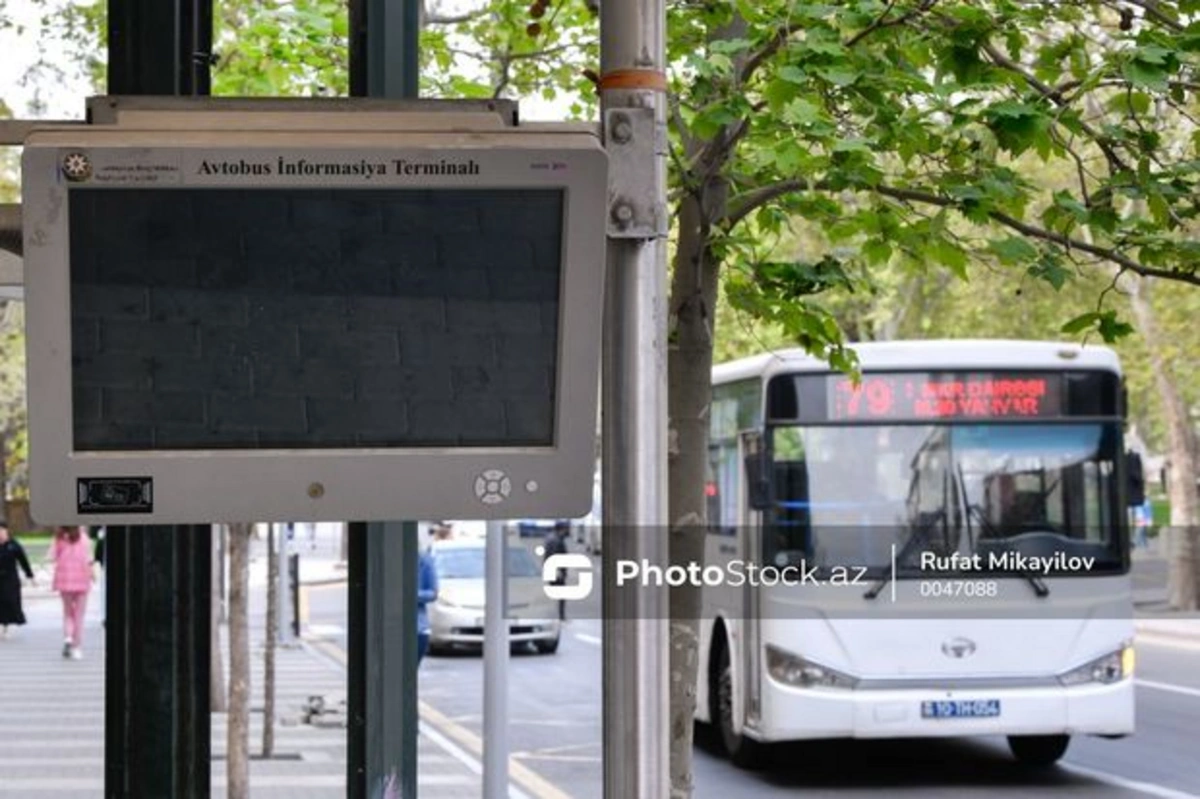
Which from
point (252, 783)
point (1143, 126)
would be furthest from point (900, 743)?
point (1143, 126)

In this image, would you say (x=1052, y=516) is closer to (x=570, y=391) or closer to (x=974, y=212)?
(x=974, y=212)

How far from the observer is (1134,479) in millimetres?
14789

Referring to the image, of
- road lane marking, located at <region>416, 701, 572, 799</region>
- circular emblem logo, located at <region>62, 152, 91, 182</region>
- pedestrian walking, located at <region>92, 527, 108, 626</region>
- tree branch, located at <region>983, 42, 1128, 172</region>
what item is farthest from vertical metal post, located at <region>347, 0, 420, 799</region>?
road lane marking, located at <region>416, 701, 572, 799</region>

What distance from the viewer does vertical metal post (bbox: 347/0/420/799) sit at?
4922mm

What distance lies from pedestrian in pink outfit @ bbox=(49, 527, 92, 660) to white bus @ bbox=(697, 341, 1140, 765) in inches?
529

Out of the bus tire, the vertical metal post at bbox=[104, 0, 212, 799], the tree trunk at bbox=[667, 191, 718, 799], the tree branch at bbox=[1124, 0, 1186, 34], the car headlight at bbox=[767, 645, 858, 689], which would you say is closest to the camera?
the vertical metal post at bbox=[104, 0, 212, 799]

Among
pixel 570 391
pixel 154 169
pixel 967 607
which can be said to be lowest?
pixel 967 607

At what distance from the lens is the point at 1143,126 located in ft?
21.8

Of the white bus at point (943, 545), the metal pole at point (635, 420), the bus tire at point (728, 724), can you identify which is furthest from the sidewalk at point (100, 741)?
the metal pole at point (635, 420)

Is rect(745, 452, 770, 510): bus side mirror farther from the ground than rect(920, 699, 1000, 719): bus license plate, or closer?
farther from the ground

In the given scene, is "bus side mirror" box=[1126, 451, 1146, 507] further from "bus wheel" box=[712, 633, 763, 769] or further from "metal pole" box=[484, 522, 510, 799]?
"metal pole" box=[484, 522, 510, 799]

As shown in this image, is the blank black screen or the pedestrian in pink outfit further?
the pedestrian in pink outfit

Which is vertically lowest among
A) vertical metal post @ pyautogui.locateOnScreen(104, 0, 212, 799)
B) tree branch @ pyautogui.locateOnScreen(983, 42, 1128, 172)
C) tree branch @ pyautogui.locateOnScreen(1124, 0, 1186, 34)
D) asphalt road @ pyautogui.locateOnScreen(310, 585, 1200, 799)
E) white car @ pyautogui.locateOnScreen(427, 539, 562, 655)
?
asphalt road @ pyautogui.locateOnScreen(310, 585, 1200, 799)

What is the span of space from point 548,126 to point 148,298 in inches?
27.9
